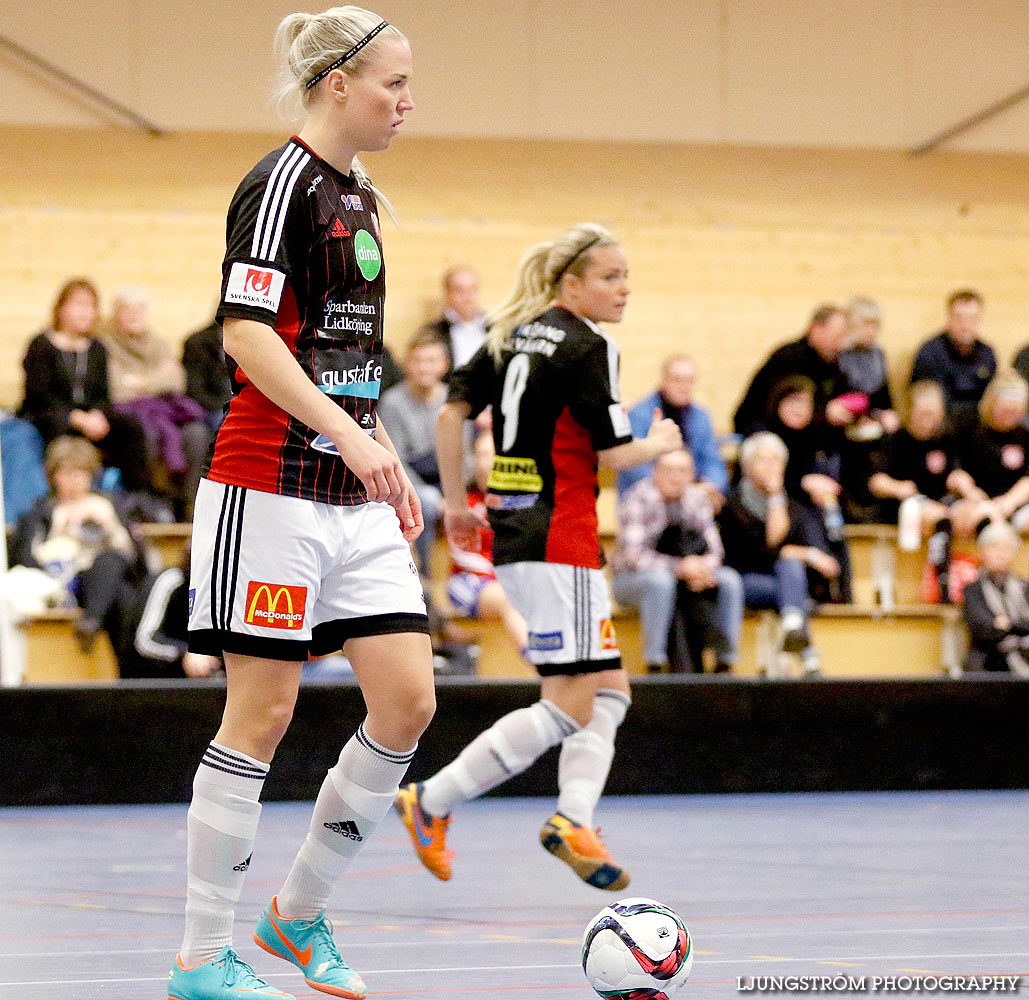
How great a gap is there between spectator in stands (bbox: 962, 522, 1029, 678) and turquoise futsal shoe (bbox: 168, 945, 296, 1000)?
5871 mm

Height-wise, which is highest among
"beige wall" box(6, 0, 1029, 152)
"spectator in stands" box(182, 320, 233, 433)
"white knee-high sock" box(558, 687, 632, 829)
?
"beige wall" box(6, 0, 1029, 152)

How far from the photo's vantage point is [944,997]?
2.52m

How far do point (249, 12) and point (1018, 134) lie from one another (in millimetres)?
5668

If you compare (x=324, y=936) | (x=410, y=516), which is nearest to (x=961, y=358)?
(x=410, y=516)

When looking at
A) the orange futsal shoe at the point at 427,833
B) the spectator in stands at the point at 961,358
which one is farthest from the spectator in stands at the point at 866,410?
the orange futsal shoe at the point at 427,833

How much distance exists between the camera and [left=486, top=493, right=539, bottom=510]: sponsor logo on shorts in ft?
13.5

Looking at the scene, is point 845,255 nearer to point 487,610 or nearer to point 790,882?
point 487,610

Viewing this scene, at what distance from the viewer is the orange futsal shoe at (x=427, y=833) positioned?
4.01m

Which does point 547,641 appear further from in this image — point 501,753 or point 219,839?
point 219,839

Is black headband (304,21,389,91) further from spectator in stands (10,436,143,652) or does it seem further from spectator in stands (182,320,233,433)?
spectator in stands (182,320,233,433)

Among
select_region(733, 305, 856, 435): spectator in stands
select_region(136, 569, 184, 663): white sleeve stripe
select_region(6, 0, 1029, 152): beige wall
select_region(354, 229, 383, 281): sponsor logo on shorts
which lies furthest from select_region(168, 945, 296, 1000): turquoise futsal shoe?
select_region(6, 0, 1029, 152): beige wall

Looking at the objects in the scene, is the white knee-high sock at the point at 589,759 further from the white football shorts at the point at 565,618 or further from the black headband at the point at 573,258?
the black headband at the point at 573,258

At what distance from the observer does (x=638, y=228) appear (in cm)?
1099

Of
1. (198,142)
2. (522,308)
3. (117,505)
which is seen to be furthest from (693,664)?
(198,142)
